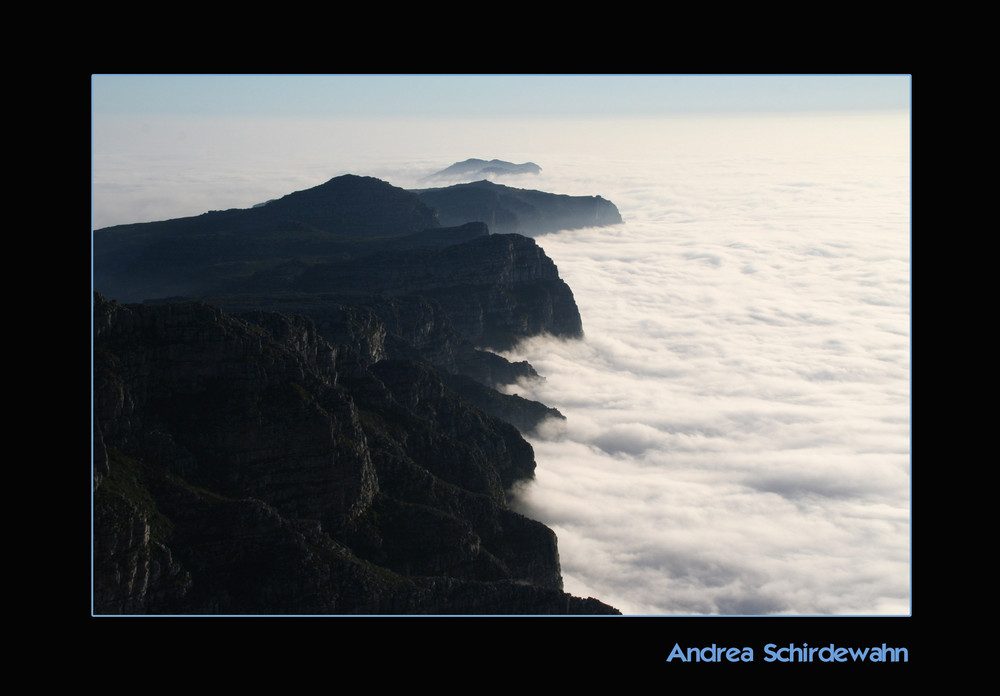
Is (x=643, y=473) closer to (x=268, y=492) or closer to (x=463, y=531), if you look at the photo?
(x=463, y=531)

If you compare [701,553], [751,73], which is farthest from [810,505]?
[751,73]

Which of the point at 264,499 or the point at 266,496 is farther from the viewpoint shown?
the point at 266,496

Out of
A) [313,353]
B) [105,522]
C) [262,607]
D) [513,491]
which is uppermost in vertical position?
[313,353]

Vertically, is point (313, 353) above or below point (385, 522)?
above

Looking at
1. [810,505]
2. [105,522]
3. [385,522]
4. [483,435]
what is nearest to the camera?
[105,522]

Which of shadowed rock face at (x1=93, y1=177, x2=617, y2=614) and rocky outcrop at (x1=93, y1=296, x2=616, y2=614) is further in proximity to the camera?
shadowed rock face at (x1=93, y1=177, x2=617, y2=614)

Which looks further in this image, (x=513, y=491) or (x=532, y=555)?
(x=513, y=491)

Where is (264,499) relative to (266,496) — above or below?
below

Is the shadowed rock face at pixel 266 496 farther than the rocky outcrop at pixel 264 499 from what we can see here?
Yes
